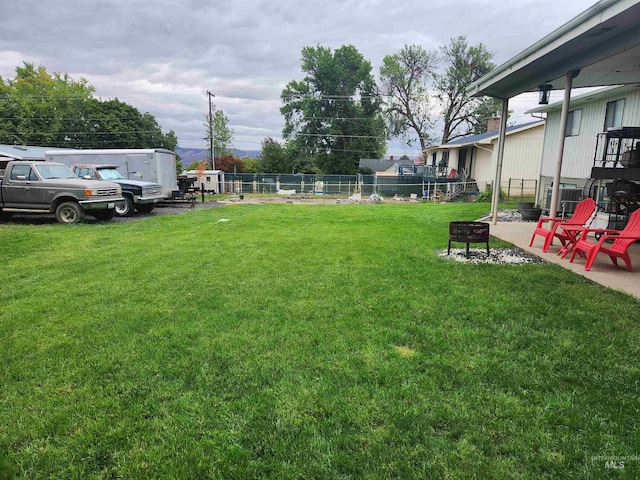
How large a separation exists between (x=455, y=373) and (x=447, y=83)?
48412mm

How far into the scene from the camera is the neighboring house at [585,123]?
11.4 meters

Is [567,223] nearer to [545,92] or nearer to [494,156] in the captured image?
[545,92]

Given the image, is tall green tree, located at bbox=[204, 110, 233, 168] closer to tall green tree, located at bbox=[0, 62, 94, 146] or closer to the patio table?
tall green tree, located at bbox=[0, 62, 94, 146]

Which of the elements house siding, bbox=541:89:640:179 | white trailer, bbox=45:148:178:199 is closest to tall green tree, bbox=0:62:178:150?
white trailer, bbox=45:148:178:199

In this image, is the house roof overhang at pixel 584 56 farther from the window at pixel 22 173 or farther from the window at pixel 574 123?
the window at pixel 22 173

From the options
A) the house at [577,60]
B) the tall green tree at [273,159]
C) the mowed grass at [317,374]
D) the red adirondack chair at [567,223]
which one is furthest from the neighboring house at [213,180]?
the red adirondack chair at [567,223]

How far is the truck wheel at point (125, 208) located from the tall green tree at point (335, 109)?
1627 inches

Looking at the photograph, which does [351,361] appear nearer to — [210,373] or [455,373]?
[455,373]

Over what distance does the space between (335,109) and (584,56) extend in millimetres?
49401

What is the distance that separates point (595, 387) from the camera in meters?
2.74

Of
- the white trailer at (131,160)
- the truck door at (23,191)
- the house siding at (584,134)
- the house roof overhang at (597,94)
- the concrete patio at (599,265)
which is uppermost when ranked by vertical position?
the house roof overhang at (597,94)

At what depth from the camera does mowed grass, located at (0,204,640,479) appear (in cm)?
213

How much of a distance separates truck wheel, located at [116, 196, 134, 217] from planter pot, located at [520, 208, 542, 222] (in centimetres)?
1313

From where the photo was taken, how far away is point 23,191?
11.4 metres
